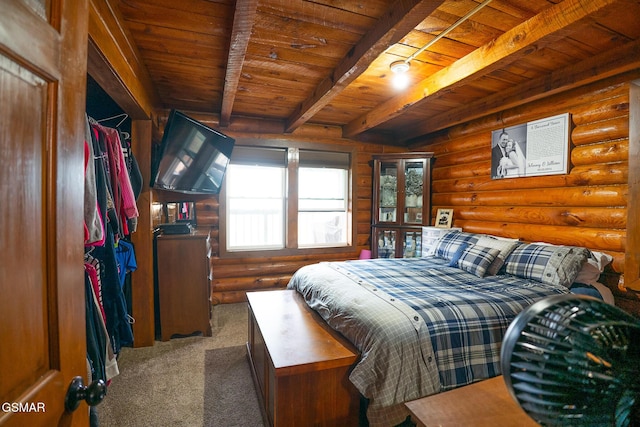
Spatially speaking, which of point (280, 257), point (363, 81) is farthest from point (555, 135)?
point (280, 257)

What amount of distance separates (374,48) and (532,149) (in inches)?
83.2

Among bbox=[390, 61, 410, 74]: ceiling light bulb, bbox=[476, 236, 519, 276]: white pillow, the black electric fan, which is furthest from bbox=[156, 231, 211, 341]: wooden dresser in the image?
the black electric fan

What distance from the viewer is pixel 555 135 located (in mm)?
2766

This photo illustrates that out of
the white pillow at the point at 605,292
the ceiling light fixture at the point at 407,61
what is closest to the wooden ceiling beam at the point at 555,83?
the ceiling light fixture at the point at 407,61

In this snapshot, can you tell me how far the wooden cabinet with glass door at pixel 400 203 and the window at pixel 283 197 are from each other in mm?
441

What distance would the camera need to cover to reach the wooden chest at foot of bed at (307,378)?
1.53m

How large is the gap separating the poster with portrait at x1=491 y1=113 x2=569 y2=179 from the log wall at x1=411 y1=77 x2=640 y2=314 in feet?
0.20

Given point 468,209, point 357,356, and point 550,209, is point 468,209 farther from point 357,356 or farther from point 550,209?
point 357,356

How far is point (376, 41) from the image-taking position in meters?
1.79

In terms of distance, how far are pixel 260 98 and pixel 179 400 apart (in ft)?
8.97

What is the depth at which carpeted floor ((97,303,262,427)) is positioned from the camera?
A: 5.94 ft

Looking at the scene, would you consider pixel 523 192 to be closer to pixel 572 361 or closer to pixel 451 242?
pixel 451 242

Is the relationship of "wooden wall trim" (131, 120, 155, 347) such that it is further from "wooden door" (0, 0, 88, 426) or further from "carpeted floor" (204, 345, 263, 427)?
"wooden door" (0, 0, 88, 426)

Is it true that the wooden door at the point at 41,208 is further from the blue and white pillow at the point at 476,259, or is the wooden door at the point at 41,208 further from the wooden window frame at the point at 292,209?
the wooden window frame at the point at 292,209
